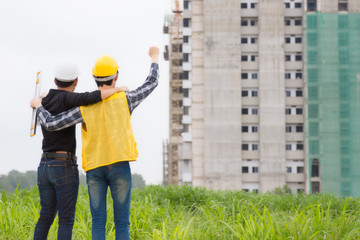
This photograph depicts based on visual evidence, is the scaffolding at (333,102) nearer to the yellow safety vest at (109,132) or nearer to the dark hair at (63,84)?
the dark hair at (63,84)

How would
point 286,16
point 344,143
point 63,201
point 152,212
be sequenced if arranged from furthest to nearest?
point 286,16 < point 344,143 < point 152,212 < point 63,201

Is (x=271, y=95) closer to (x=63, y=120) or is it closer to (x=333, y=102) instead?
(x=333, y=102)

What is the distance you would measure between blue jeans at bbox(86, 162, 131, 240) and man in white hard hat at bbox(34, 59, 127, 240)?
211mm

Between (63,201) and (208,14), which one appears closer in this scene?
(63,201)

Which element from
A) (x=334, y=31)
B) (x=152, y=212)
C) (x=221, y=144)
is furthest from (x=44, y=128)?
(x=334, y=31)

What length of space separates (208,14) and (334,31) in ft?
48.7

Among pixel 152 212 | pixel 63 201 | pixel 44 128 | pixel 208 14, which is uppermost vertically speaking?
pixel 208 14

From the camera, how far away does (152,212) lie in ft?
24.3

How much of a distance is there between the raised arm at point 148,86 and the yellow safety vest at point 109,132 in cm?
7

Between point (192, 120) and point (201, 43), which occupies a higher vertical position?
point (201, 43)

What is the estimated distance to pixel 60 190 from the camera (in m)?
4.32

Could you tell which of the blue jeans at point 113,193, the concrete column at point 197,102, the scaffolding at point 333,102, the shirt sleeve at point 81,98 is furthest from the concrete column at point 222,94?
the shirt sleeve at point 81,98

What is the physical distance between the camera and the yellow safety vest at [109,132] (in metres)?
4.18

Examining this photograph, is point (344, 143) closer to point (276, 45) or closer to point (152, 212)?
point (276, 45)
